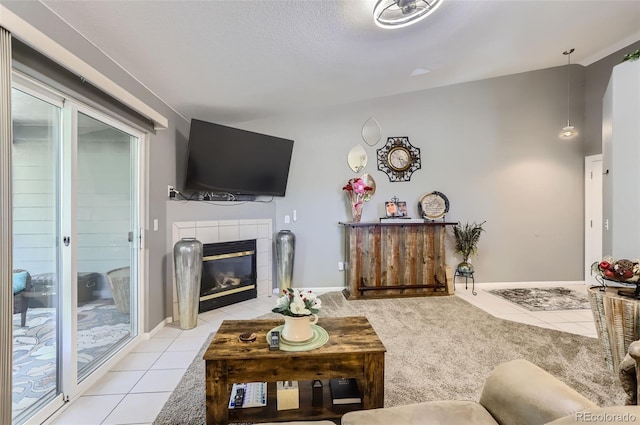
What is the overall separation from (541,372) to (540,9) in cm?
321

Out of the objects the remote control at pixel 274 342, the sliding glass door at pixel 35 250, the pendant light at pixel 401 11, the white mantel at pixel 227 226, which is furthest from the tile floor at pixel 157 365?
the pendant light at pixel 401 11

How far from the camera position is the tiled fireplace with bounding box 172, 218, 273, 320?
3201 mm

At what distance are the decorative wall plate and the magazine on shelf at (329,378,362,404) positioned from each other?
315 centimetres

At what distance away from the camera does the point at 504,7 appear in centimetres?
252

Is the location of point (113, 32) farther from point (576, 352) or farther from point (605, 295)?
point (576, 352)

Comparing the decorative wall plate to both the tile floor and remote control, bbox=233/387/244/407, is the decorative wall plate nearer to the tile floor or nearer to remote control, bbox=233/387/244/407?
the tile floor

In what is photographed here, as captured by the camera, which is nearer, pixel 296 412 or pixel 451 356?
pixel 296 412

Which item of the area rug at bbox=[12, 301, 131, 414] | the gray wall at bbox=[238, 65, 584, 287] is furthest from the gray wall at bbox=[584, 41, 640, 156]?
the area rug at bbox=[12, 301, 131, 414]

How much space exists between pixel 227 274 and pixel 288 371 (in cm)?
249

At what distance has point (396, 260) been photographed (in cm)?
A: 402

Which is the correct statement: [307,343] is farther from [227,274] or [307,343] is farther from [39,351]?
[227,274]

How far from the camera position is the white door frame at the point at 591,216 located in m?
4.50

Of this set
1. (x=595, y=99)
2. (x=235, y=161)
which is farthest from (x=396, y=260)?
(x=595, y=99)

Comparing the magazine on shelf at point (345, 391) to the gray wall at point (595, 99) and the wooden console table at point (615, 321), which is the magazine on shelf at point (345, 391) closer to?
the wooden console table at point (615, 321)
